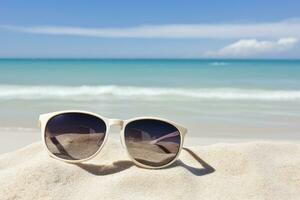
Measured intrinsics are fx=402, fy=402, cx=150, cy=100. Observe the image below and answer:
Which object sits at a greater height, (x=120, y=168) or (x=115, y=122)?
(x=115, y=122)

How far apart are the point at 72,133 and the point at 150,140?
14.9 inches

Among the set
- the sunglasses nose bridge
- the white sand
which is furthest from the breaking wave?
the sunglasses nose bridge

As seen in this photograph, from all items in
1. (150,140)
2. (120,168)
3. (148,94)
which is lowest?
(148,94)

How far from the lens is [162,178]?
72.2 inches

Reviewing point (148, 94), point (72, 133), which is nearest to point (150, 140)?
point (72, 133)

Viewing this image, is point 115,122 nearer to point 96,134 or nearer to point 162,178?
point 96,134

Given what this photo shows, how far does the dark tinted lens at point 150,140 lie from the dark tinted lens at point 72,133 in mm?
144

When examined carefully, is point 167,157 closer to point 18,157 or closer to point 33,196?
point 33,196

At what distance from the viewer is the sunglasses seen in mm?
1924

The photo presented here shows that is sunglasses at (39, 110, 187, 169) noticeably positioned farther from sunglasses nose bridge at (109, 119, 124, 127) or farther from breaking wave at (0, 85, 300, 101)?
breaking wave at (0, 85, 300, 101)

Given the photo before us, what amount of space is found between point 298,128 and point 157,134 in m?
3.66

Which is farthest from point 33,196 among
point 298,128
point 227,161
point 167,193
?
point 298,128

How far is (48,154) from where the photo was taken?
1960 millimetres

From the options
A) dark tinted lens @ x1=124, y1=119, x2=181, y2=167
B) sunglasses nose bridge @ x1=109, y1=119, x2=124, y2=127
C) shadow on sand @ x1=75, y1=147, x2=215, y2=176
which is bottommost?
shadow on sand @ x1=75, y1=147, x2=215, y2=176
